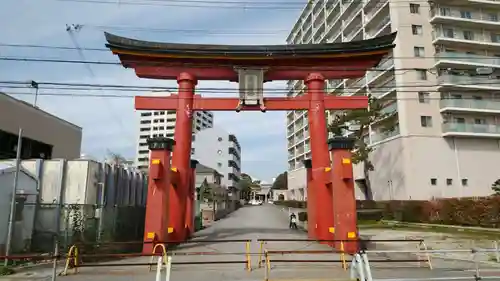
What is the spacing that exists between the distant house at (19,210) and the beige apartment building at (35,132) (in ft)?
27.8

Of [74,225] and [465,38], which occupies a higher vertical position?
[465,38]

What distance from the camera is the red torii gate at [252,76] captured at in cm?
1759

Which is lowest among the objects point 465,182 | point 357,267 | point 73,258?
→ point 73,258

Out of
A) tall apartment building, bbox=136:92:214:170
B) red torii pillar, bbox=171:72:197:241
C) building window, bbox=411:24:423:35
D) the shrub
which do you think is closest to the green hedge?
the shrub

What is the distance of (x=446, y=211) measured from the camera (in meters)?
29.3

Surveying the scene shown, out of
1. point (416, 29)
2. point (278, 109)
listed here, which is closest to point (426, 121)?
point (416, 29)

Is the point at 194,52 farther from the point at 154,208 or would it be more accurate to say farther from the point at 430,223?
the point at 430,223

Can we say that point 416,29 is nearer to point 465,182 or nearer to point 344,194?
point 465,182

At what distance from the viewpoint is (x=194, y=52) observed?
18.0m

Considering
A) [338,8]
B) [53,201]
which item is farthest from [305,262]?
[338,8]

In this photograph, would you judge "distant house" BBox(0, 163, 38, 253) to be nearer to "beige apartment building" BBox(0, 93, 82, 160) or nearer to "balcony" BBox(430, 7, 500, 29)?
"beige apartment building" BBox(0, 93, 82, 160)

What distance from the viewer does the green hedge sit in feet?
84.0

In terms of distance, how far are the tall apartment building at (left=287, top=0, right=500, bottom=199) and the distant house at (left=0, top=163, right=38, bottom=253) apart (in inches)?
1236

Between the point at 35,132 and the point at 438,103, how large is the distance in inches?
1460
